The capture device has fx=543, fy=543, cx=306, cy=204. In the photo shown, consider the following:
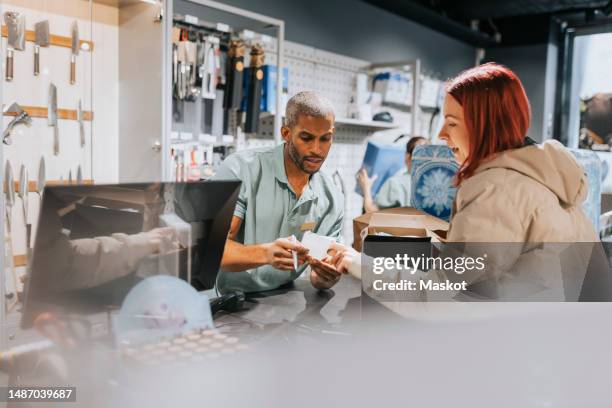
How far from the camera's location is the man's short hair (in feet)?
6.88

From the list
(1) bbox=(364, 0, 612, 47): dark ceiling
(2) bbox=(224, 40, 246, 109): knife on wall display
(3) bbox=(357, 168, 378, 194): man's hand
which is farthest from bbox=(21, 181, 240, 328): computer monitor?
(1) bbox=(364, 0, 612, 47): dark ceiling

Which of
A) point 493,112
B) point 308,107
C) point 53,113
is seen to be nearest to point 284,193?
point 308,107

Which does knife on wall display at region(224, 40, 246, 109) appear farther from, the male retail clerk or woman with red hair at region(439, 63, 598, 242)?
woman with red hair at region(439, 63, 598, 242)

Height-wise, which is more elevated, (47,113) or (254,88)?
(254,88)

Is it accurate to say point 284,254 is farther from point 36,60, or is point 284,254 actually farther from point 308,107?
point 36,60

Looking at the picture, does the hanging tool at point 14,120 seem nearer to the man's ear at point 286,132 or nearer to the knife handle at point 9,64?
the knife handle at point 9,64

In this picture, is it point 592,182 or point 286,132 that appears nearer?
point 592,182

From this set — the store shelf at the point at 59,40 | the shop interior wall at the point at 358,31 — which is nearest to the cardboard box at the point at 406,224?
the store shelf at the point at 59,40

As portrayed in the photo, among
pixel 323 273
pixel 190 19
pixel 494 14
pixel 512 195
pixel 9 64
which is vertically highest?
pixel 494 14

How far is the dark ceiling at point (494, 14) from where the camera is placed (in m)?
5.22

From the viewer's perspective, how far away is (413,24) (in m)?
5.95

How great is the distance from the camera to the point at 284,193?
224 cm

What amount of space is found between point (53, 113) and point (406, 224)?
6.93ft

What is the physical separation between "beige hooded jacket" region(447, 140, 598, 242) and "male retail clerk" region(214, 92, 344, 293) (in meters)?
0.81
